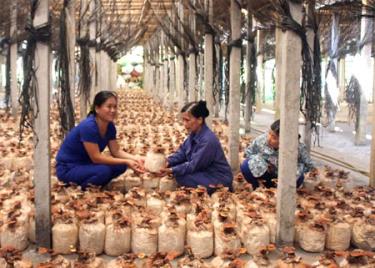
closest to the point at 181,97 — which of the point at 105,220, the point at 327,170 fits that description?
the point at 327,170

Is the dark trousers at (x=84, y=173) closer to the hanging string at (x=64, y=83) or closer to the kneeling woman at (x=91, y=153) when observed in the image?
the kneeling woman at (x=91, y=153)

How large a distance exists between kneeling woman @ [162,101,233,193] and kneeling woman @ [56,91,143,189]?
1.67 ft

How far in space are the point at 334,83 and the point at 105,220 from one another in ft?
23.1

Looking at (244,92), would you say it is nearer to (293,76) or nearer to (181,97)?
(181,97)

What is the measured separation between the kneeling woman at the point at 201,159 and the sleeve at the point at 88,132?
0.69m

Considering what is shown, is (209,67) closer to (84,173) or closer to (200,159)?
(200,159)

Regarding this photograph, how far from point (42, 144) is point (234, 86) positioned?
8.43ft

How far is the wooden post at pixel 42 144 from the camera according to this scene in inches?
124

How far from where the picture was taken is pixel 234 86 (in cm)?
533

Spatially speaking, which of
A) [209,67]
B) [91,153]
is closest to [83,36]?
[209,67]

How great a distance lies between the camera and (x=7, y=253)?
264cm

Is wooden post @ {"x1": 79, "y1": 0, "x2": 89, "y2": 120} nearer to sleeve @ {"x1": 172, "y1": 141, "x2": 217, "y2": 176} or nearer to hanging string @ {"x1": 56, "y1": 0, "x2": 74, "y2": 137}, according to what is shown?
hanging string @ {"x1": 56, "y1": 0, "x2": 74, "y2": 137}

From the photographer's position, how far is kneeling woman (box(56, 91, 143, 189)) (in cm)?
426

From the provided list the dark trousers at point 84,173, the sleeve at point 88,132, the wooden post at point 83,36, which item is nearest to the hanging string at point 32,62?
the sleeve at point 88,132
